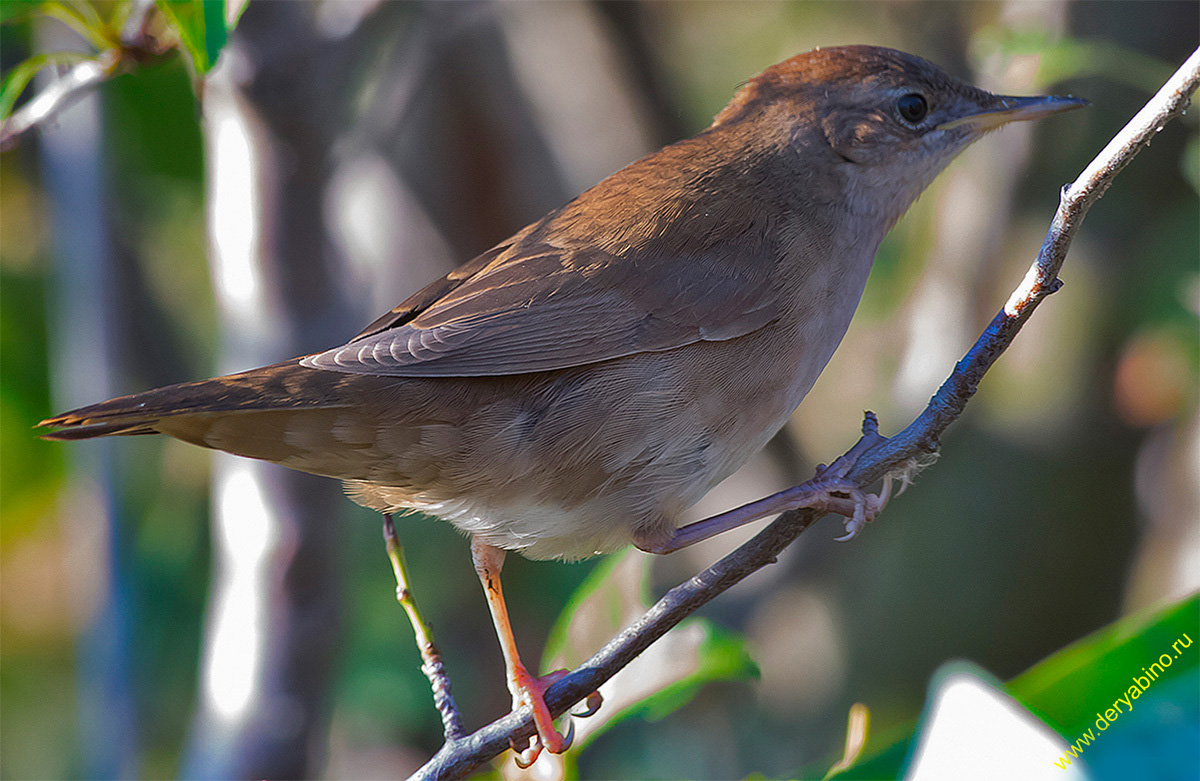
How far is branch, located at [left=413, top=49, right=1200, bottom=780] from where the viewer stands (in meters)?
1.66

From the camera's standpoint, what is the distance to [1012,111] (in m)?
2.64

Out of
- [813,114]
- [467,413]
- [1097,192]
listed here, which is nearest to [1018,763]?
[1097,192]

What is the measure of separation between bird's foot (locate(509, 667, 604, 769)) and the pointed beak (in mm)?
1676

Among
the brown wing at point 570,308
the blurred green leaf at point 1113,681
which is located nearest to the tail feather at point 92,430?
the brown wing at point 570,308

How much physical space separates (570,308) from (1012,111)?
1.24 meters

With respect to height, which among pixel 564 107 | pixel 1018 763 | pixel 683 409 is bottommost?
pixel 1018 763

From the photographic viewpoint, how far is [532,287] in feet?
7.64

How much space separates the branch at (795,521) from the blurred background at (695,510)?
1304 millimetres

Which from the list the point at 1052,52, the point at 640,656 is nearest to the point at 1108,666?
the point at 640,656

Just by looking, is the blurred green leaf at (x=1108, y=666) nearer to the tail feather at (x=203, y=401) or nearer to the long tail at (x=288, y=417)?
the long tail at (x=288, y=417)

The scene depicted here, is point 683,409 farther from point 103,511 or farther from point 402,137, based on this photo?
point 402,137

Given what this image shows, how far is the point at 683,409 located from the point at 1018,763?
0.97m

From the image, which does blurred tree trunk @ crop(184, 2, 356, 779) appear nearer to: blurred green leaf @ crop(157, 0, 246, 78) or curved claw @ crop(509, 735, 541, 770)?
blurred green leaf @ crop(157, 0, 246, 78)

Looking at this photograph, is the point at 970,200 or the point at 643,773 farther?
the point at 970,200
